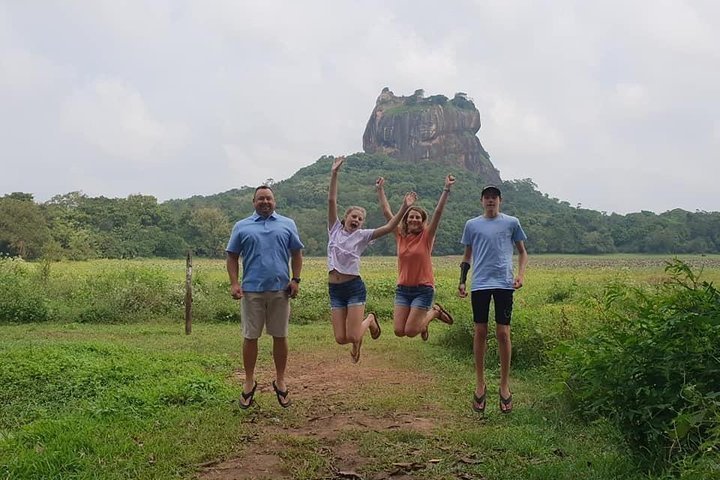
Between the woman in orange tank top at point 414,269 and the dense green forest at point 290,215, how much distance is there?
29.7m

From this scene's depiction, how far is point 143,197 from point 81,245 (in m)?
14.8

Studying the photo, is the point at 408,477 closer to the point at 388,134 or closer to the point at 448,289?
the point at 448,289

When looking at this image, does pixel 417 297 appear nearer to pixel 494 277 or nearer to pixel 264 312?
pixel 494 277

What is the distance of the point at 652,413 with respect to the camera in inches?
127

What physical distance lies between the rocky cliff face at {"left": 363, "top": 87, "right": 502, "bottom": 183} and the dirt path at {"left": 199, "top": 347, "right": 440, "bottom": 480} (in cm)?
11123

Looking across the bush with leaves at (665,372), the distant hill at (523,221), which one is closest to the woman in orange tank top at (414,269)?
the bush with leaves at (665,372)

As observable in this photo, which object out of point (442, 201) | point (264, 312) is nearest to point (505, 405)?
point (442, 201)

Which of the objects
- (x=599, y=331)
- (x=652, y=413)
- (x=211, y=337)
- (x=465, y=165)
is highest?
(x=465, y=165)

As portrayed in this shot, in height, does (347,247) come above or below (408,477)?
above

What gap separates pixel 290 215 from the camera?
52.7 metres

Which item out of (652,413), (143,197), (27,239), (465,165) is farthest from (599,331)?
(465,165)

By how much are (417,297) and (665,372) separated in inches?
125

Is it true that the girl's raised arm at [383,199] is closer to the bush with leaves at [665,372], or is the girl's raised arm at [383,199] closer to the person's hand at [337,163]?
the person's hand at [337,163]

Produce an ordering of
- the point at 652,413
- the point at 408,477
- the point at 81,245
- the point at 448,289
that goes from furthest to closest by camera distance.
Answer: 1. the point at 81,245
2. the point at 448,289
3. the point at 408,477
4. the point at 652,413
